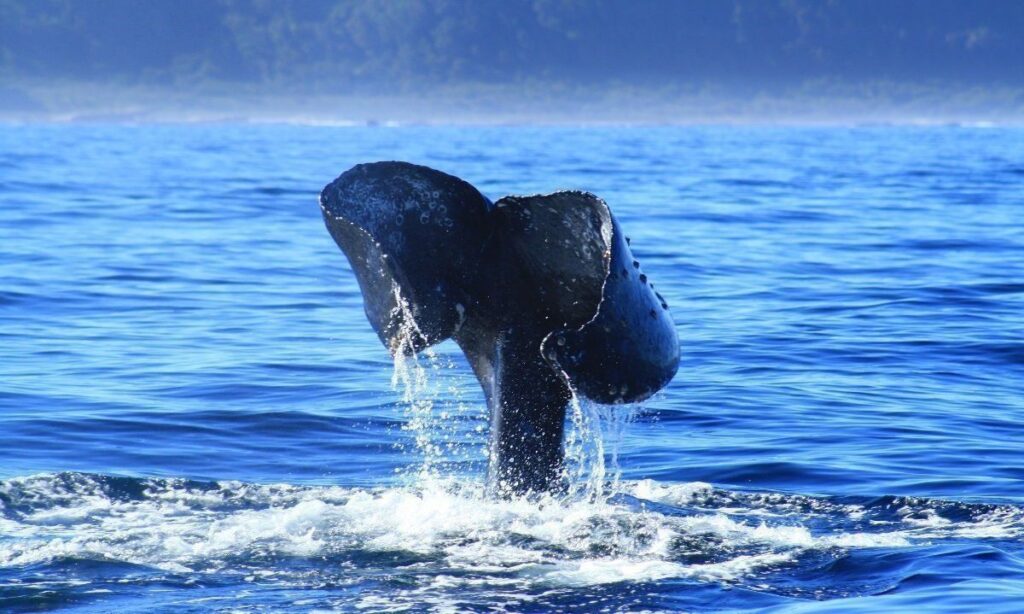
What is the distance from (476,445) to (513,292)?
3.14m

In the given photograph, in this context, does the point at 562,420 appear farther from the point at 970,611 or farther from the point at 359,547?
the point at 970,611

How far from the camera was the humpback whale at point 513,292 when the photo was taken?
16.4 ft

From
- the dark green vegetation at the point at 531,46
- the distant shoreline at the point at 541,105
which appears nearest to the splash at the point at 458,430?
the distant shoreline at the point at 541,105

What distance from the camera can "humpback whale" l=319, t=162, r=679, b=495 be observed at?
16.4ft

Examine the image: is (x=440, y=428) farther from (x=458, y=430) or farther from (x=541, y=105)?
(x=541, y=105)

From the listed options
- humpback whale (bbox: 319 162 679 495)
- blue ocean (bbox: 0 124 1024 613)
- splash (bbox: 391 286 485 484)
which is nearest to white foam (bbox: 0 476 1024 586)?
blue ocean (bbox: 0 124 1024 613)

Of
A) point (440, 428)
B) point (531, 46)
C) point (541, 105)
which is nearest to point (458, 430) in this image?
point (440, 428)

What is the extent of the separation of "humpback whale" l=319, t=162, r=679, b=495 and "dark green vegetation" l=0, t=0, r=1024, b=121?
13655 cm

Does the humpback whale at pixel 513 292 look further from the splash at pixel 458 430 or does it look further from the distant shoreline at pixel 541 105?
the distant shoreline at pixel 541 105

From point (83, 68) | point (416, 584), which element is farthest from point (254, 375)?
point (83, 68)

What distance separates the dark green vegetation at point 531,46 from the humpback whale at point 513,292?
136546 mm

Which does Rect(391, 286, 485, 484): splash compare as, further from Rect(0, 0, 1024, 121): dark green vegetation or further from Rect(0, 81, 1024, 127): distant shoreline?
Rect(0, 0, 1024, 121): dark green vegetation

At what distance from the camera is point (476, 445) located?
844cm

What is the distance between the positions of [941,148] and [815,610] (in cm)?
5427
